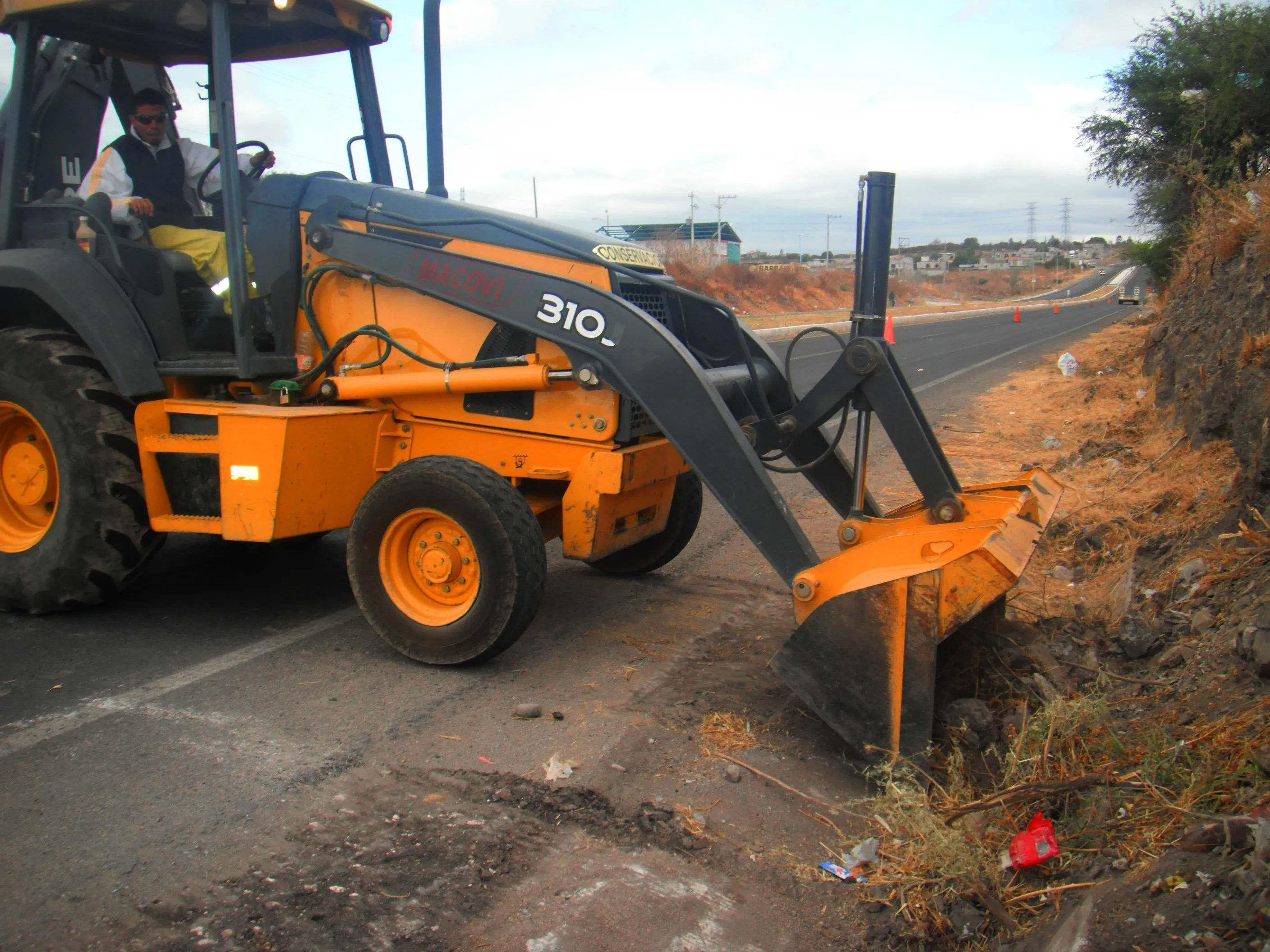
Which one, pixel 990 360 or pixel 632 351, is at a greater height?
pixel 632 351

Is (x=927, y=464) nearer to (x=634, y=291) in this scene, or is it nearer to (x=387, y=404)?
(x=634, y=291)

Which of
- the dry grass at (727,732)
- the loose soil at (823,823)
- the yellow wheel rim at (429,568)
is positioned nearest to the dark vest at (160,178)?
the yellow wheel rim at (429,568)

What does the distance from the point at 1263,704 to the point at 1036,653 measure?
96 centimetres

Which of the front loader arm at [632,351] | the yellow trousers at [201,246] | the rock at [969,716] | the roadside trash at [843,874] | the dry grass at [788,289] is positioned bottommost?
the roadside trash at [843,874]

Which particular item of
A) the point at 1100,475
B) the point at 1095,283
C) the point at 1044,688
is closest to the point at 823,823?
the point at 1044,688

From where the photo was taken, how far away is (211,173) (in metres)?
5.71

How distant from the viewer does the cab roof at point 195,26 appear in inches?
195

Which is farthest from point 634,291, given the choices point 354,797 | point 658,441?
point 354,797

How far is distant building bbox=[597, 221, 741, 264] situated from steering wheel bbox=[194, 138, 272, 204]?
3494 centimetres

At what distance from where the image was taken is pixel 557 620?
5199mm

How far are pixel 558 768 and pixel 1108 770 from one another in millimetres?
1835

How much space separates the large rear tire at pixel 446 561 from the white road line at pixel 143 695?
555mm

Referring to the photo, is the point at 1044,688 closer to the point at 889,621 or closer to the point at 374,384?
the point at 889,621

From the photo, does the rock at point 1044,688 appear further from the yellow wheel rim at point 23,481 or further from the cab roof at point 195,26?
the yellow wheel rim at point 23,481
